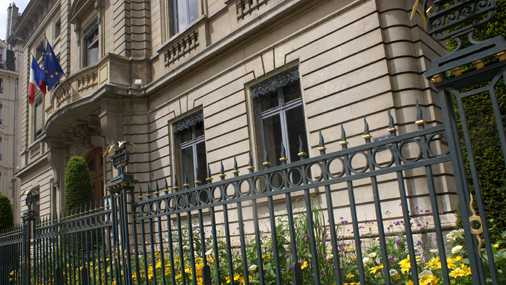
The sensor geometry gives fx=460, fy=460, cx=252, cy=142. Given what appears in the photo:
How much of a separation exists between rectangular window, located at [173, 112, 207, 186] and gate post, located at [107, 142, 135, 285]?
6.77m

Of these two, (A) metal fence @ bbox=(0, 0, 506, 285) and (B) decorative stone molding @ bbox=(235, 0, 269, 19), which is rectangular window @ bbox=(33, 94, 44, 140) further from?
(A) metal fence @ bbox=(0, 0, 506, 285)

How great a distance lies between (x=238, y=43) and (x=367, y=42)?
339 centimetres

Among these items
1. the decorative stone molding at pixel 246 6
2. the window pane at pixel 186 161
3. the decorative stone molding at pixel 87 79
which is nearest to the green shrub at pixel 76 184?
the decorative stone molding at pixel 87 79

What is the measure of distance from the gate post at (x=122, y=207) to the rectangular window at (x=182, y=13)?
28.3 feet

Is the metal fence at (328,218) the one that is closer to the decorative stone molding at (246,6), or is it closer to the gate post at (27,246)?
the gate post at (27,246)

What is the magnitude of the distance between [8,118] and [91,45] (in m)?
27.9

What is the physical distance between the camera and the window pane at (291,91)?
929 cm

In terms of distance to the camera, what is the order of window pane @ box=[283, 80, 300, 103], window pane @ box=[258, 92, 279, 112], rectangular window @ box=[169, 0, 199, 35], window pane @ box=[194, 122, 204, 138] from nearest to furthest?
1. window pane @ box=[283, 80, 300, 103]
2. window pane @ box=[258, 92, 279, 112]
3. window pane @ box=[194, 122, 204, 138]
4. rectangular window @ box=[169, 0, 199, 35]

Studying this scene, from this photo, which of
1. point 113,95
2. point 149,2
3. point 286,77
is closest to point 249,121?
point 286,77

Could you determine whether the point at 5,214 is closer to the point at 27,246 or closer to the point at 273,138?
the point at 273,138

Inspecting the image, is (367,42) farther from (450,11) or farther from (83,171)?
(83,171)

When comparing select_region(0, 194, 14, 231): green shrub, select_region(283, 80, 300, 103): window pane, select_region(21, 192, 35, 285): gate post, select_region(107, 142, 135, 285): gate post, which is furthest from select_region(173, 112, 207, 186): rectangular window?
select_region(0, 194, 14, 231): green shrub

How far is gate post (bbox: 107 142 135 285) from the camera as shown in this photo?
14.2 ft

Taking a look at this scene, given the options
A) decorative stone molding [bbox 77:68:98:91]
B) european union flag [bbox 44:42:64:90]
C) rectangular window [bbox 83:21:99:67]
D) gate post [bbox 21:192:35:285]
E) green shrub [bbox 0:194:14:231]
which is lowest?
gate post [bbox 21:192:35:285]
